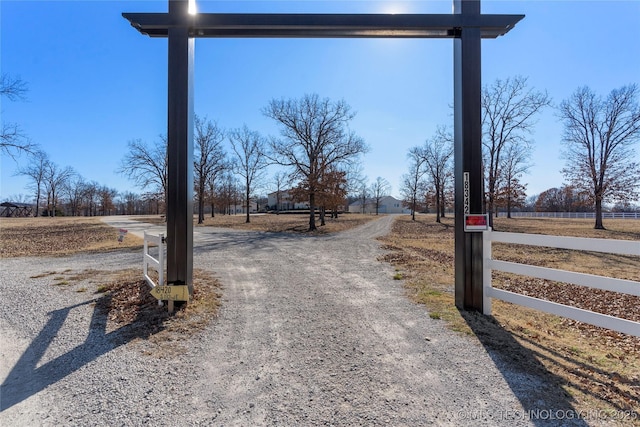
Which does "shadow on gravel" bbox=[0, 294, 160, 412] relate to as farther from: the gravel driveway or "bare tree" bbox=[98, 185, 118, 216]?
"bare tree" bbox=[98, 185, 118, 216]

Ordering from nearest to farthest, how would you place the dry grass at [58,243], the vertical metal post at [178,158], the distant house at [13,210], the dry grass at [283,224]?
the vertical metal post at [178,158], the dry grass at [58,243], the dry grass at [283,224], the distant house at [13,210]

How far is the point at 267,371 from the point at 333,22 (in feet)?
16.0

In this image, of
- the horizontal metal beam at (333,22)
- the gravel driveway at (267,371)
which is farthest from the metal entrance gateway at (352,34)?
the gravel driveway at (267,371)

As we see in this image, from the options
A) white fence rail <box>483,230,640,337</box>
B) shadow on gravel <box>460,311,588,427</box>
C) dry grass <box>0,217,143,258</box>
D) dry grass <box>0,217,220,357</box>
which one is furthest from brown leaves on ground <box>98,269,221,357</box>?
dry grass <box>0,217,143,258</box>

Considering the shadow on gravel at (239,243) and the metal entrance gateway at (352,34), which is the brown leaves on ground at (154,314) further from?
the shadow on gravel at (239,243)

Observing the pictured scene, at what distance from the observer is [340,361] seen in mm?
3066

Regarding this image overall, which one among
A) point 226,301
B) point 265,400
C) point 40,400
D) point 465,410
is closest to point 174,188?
point 226,301

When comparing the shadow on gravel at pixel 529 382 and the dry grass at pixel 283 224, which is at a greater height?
the dry grass at pixel 283 224

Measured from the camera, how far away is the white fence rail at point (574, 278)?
117 inches

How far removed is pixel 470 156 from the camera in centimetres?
457

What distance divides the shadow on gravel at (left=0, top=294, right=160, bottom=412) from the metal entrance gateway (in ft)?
3.39

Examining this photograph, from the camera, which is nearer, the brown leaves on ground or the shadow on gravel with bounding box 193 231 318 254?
the brown leaves on ground

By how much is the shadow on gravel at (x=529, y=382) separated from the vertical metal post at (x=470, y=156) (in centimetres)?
75

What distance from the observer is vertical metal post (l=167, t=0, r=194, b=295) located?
15.3 feet
